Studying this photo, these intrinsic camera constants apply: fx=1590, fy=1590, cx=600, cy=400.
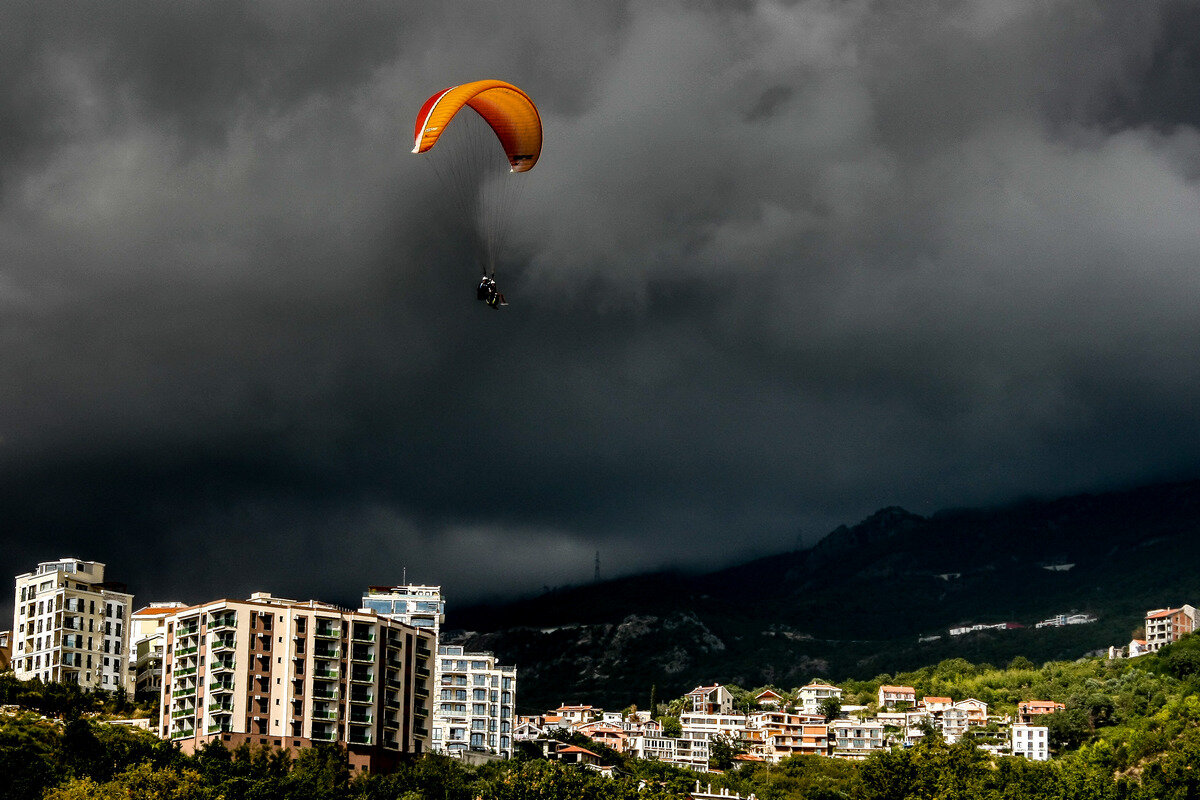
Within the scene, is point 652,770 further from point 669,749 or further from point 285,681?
point 285,681

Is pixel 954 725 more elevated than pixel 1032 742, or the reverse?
pixel 954 725

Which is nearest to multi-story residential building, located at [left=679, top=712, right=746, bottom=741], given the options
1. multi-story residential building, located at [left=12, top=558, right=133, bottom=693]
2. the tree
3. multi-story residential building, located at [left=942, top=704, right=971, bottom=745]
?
the tree

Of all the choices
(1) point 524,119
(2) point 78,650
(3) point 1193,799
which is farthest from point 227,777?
(3) point 1193,799

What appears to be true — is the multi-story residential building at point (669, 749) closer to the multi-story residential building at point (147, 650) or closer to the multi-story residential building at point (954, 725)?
the multi-story residential building at point (954, 725)

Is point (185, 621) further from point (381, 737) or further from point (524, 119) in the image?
point (524, 119)

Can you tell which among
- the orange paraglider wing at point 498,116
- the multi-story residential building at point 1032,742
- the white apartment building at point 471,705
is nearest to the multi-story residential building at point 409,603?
the white apartment building at point 471,705

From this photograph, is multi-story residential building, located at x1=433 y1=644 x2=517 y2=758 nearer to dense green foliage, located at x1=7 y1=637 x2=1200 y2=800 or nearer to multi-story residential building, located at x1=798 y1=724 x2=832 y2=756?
dense green foliage, located at x1=7 y1=637 x2=1200 y2=800

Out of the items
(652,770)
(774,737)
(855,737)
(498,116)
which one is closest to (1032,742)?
(855,737)
